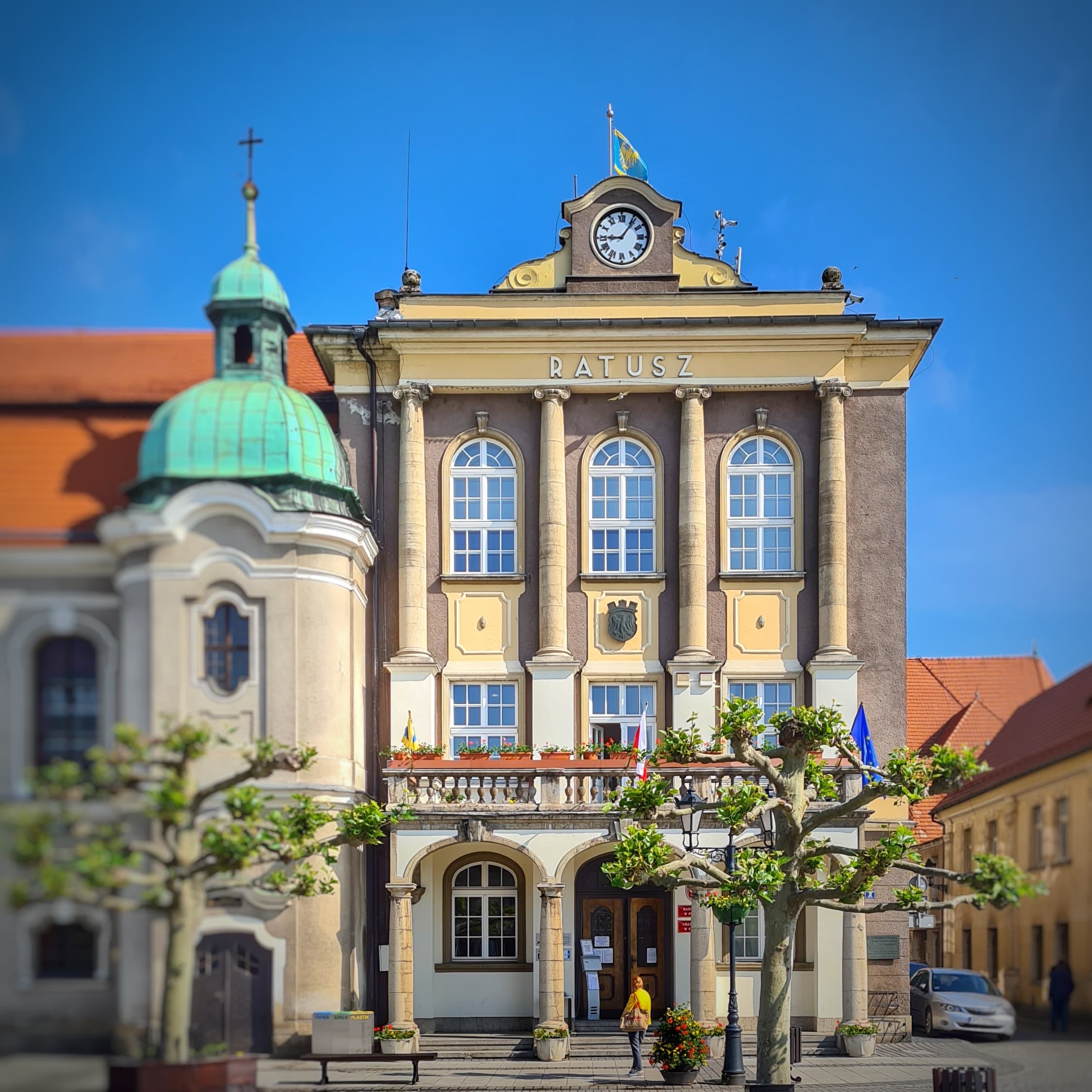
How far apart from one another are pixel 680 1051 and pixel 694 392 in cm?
1144

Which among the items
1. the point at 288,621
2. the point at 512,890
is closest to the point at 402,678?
the point at 512,890

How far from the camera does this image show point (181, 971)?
25.3ft

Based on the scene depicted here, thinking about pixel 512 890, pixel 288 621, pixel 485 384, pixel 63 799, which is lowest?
pixel 512 890

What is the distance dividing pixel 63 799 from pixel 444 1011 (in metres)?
21.8

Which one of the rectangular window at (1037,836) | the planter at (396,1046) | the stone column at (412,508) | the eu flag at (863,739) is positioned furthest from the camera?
the stone column at (412,508)

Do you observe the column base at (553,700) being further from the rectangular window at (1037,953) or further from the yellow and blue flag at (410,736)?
the rectangular window at (1037,953)

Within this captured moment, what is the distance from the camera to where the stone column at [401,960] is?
25.5 meters

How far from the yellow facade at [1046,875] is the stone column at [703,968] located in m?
14.8

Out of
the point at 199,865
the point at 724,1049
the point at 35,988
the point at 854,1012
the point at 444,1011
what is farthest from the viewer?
the point at 444,1011

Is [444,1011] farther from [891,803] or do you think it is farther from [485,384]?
[485,384]

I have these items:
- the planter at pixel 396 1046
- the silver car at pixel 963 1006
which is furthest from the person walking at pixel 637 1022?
the silver car at pixel 963 1006

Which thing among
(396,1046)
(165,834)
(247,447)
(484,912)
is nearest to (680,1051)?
(396,1046)

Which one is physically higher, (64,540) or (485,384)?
(485,384)

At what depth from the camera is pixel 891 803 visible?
28.4 m
